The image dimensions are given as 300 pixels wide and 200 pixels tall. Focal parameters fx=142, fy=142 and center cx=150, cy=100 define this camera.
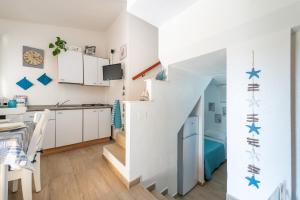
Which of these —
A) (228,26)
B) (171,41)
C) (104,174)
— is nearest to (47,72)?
(104,174)

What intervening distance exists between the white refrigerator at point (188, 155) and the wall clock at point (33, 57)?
3305mm

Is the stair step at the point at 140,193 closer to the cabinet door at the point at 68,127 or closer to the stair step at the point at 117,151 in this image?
the stair step at the point at 117,151

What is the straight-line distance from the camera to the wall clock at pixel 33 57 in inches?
115

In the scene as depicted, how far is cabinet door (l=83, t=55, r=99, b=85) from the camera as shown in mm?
3265

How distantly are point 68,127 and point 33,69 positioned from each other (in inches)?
58.4

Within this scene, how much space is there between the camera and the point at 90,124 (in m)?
3.07

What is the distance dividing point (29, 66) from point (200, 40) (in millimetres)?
3385

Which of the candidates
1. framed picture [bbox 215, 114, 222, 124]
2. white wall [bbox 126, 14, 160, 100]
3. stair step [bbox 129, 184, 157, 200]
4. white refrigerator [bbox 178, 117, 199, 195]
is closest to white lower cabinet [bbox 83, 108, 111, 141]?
white wall [bbox 126, 14, 160, 100]

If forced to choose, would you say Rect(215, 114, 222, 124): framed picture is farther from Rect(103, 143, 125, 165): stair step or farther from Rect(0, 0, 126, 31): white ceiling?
Rect(0, 0, 126, 31): white ceiling

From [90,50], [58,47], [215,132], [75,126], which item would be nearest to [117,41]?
[90,50]

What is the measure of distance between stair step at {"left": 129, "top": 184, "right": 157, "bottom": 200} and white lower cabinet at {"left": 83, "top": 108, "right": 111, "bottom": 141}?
5.91ft

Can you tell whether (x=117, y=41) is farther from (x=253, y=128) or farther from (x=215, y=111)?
(x=215, y=111)

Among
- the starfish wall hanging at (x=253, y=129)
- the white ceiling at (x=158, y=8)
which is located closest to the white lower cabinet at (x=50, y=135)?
the white ceiling at (x=158, y=8)

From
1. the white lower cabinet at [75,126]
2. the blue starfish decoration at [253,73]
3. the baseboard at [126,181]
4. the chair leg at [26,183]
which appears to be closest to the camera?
the blue starfish decoration at [253,73]
